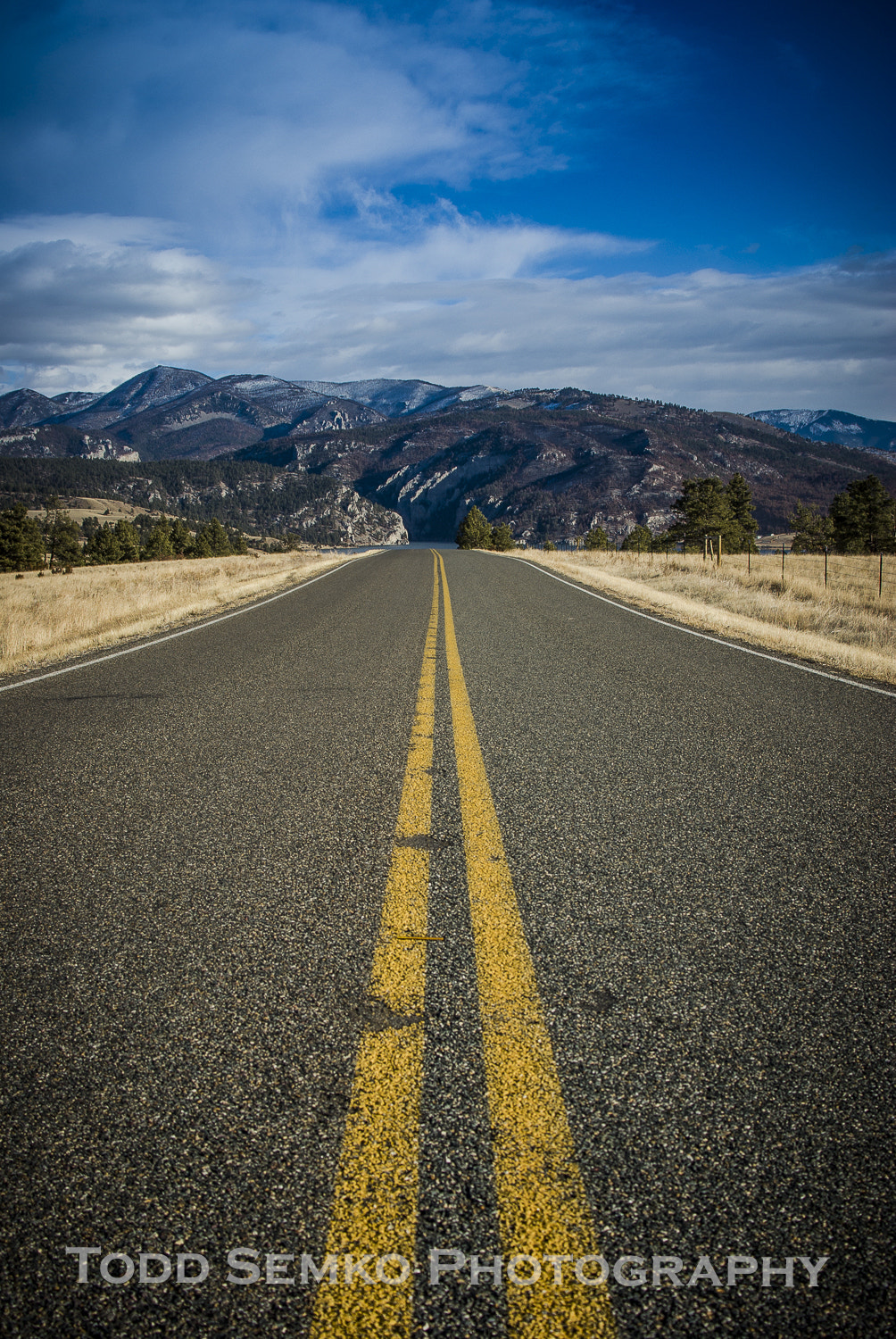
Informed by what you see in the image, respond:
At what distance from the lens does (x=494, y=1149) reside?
1411mm

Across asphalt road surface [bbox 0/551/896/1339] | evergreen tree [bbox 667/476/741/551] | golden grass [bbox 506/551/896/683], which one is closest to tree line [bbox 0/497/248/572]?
evergreen tree [bbox 667/476/741/551]

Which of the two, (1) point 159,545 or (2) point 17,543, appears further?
(1) point 159,545

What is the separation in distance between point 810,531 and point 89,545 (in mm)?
78953

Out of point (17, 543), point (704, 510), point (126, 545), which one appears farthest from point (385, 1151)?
point (126, 545)

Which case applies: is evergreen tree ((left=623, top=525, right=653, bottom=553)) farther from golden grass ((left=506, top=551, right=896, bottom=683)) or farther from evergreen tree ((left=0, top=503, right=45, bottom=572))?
evergreen tree ((left=0, top=503, right=45, bottom=572))

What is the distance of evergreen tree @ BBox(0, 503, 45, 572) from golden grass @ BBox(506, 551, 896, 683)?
55354 mm

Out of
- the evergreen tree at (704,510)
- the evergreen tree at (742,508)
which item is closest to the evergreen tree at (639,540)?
the evergreen tree at (742,508)

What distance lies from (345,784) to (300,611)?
28.9ft

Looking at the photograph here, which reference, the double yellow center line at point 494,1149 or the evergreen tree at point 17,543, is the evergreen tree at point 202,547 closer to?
the evergreen tree at point 17,543

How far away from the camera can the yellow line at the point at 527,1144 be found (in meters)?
1.12

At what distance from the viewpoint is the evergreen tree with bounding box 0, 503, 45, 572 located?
59.4 metres

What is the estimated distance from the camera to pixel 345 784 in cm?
355

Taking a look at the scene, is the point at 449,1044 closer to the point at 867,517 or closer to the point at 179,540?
the point at 867,517

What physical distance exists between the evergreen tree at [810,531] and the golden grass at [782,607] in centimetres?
3117
